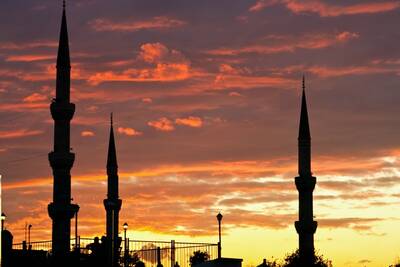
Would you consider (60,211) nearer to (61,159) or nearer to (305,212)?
(61,159)

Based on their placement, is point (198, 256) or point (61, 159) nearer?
point (61, 159)

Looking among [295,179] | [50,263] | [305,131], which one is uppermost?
[305,131]

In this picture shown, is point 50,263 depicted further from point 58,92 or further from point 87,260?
point 58,92

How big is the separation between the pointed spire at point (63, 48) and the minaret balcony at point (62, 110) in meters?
3.43

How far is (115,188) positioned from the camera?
8119 centimetres

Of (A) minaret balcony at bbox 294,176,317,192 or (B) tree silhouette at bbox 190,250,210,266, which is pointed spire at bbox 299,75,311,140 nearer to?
(A) minaret balcony at bbox 294,176,317,192

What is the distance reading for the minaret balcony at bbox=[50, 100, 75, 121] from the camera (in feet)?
196

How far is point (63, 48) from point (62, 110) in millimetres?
5533

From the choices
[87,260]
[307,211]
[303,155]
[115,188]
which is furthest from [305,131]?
[87,260]

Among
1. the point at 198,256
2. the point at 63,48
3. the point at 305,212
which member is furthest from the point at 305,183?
the point at 63,48

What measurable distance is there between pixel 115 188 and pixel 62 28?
2101cm

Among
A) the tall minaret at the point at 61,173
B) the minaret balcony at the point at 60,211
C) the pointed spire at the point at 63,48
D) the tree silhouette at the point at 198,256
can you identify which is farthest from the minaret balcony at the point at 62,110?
the tree silhouette at the point at 198,256

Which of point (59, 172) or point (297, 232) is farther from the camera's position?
point (297, 232)

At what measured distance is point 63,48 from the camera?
6306 centimetres
